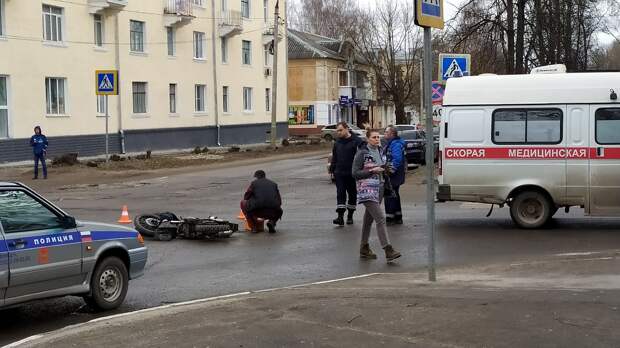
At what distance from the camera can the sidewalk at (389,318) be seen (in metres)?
5.81

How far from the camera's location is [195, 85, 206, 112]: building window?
4766 cm

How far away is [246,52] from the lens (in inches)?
2114


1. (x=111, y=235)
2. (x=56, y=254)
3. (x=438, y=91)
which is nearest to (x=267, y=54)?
(x=438, y=91)

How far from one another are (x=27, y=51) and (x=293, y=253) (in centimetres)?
2618

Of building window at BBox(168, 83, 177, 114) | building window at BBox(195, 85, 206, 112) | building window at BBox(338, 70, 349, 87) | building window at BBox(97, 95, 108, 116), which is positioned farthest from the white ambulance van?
building window at BBox(338, 70, 349, 87)

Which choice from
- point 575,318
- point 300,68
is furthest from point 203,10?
point 575,318

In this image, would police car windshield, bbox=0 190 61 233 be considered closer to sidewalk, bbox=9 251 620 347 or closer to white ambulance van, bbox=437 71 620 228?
sidewalk, bbox=9 251 620 347

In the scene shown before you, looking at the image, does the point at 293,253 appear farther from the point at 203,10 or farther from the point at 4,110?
the point at 203,10

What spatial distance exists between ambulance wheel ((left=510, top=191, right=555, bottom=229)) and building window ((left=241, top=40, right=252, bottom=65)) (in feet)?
136

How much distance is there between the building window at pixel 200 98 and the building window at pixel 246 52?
5.82m

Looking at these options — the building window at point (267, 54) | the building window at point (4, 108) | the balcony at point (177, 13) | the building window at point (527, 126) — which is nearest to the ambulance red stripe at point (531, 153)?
the building window at point (527, 126)

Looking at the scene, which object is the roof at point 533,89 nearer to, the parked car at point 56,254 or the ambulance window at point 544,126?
the ambulance window at point 544,126

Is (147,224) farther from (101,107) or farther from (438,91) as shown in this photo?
(101,107)

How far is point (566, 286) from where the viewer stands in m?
7.93
